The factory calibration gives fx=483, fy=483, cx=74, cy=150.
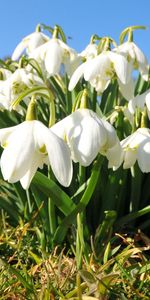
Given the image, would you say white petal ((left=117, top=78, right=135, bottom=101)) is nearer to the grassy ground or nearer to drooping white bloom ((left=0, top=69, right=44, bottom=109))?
drooping white bloom ((left=0, top=69, right=44, bottom=109))

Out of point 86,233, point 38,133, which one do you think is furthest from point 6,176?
point 86,233

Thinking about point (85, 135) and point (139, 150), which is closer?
point (85, 135)

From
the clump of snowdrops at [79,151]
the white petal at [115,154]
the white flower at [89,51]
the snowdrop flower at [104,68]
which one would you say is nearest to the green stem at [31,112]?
the clump of snowdrops at [79,151]

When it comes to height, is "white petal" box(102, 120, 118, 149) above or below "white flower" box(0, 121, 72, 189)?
below

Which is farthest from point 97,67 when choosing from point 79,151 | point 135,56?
point 79,151

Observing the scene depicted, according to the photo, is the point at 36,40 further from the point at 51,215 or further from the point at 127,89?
the point at 51,215

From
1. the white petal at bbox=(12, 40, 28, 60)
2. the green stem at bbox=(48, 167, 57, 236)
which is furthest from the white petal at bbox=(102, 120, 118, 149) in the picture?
the white petal at bbox=(12, 40, 28, 60)
